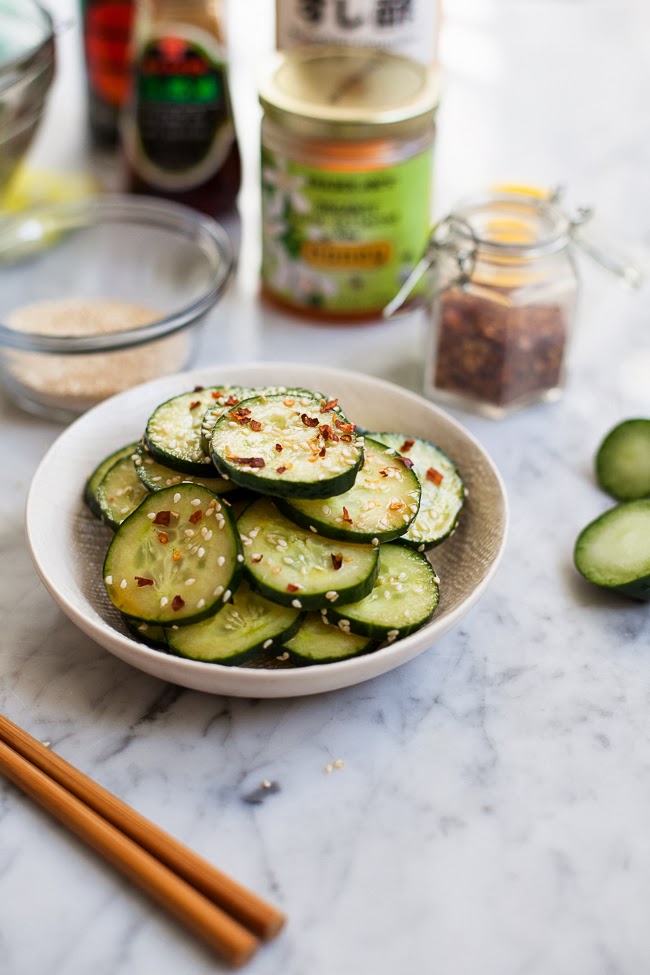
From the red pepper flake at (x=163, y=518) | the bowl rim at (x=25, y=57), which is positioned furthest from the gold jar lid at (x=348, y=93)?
the red pepper flake at (x=163, y=518)

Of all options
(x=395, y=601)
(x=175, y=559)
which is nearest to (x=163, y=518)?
(x=175, y=559)

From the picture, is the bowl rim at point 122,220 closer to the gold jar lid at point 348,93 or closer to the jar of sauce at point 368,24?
the gold jar lid at point 348,93

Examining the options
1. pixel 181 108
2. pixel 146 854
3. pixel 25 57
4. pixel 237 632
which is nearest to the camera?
pixel 146 854

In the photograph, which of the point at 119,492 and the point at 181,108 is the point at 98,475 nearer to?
the point at 119,492

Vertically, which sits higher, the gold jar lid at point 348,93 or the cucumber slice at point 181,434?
the gold jar lid at point 348,93

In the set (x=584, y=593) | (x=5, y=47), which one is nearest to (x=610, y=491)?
(x=584, y=593)

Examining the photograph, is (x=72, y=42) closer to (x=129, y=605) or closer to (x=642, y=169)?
(x=642, y=169)
